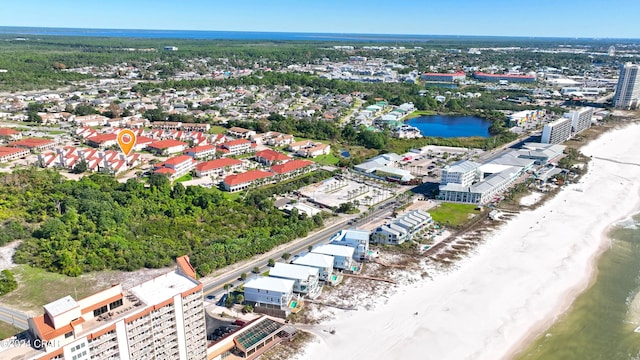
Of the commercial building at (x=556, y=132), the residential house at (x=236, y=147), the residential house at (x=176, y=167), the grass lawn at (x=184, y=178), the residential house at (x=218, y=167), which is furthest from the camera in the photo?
the commercial building at (x=556, y=132)

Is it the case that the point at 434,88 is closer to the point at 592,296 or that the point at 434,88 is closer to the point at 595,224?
the point at 595,224

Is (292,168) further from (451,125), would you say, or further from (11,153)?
(451,125)

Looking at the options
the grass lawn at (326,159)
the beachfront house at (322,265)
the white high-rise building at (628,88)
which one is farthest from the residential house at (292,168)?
the white high-rise building at (628,88)

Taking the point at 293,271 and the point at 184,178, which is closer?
the point at 293,271

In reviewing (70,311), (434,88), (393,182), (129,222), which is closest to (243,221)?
(129,222)

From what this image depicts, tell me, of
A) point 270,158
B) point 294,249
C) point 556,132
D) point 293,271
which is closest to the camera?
point 293,271

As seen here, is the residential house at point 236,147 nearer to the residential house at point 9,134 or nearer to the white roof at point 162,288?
the residential house at point 9,134

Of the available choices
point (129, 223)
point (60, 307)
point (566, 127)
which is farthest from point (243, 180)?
point (566, 127)
